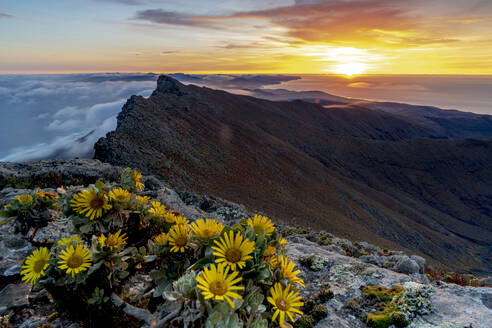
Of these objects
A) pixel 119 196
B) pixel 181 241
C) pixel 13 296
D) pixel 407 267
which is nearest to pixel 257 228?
pixel 181 241

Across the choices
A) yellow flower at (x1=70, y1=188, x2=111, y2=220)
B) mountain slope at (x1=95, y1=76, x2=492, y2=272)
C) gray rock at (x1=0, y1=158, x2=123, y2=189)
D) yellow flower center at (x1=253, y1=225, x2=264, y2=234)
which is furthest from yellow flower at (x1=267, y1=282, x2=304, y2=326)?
mountain slope at (x1=95, y1=76, x2=492, y2=272)

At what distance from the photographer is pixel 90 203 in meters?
3.55

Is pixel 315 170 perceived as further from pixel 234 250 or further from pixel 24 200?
pixel 234 250

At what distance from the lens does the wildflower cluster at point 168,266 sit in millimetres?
2156

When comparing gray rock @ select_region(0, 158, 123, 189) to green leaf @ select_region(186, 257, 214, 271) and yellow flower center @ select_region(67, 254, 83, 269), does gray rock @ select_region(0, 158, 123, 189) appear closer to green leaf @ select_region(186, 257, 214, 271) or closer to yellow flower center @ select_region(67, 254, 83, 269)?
yellow flower center @ select_region(67, 254, 83, 269)

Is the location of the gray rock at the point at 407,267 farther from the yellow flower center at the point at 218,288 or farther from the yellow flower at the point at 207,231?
the yellow flower center at the point at 218,288

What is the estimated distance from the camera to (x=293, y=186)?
2071 inches

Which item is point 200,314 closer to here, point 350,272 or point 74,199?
point 74,199

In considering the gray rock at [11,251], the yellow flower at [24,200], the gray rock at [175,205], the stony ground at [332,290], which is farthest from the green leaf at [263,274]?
the gray rock at [175,205]

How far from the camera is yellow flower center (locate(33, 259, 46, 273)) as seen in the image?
3.29 m

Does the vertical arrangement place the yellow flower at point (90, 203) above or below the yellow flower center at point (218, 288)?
above

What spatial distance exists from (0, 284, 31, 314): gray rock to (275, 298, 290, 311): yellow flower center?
13.0 ft

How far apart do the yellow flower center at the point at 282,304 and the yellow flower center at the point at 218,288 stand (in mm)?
525

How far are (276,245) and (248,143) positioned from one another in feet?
197
